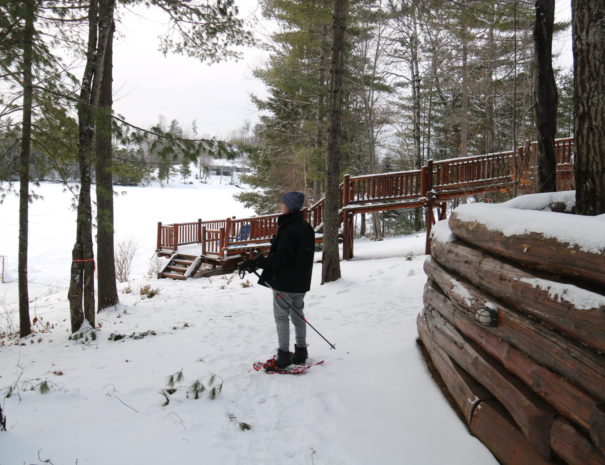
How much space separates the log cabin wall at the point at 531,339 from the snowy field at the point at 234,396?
0.99 feet

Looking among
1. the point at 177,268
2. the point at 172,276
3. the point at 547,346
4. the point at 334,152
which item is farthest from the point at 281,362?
the point at 177,268

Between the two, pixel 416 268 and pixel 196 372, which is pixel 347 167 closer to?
pixel 416 268

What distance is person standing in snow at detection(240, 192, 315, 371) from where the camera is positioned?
3.48 m

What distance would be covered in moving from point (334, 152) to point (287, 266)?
4546 millimetres

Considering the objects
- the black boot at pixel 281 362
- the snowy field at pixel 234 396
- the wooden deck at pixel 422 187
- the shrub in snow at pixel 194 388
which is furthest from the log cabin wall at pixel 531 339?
the wooden deck at pixel 422 187

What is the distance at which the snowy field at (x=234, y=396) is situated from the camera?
234 cm

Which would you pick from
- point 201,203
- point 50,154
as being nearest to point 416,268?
point 50,154

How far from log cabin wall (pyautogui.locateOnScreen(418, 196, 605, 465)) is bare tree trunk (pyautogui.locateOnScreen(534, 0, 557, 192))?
55.6 inches

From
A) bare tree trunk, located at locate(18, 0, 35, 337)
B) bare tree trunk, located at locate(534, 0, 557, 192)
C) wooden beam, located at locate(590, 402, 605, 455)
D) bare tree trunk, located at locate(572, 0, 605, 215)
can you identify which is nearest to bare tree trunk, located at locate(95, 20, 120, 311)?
bare tree trunk, located at locate(18, 0, 35, 337)

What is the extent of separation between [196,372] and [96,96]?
405 cm

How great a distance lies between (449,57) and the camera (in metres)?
15.4

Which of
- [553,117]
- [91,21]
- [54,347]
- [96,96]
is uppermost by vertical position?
[91,21]

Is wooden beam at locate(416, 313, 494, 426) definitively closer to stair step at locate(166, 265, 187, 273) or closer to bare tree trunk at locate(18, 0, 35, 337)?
bare tree trunk at locate(18, 0, 35, 337)

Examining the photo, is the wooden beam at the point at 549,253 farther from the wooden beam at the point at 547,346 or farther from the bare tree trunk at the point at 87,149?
the bare tree trunk at the point at 87,149
